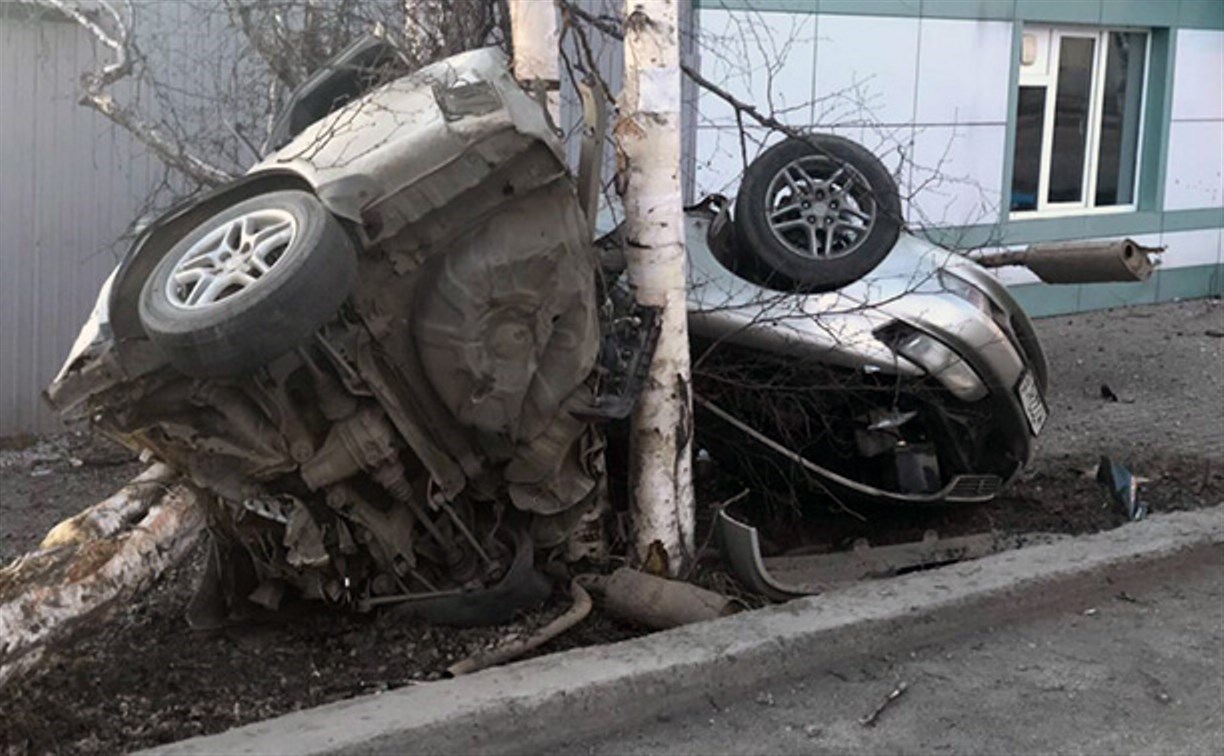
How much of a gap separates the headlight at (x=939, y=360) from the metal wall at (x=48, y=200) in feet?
14.5

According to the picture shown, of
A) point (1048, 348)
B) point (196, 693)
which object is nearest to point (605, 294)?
point (196, 693)

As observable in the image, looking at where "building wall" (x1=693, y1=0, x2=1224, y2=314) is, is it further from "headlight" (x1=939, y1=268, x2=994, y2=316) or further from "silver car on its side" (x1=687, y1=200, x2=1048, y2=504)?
"silver car on its side" (x1=687, y1=200, x2=1048, y2=504)

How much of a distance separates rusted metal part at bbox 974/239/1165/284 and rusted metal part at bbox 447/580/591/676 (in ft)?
8.73

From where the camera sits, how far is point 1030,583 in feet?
18.6

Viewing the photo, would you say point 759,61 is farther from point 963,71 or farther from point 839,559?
point 839,559

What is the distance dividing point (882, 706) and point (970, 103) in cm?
828

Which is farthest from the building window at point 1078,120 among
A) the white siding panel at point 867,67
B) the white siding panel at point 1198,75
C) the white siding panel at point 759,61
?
the white siding panel at point 759,61

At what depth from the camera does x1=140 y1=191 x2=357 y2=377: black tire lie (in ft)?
12.8

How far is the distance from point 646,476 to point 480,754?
59.6 inches

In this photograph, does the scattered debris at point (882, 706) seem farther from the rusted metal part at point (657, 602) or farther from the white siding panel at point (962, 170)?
the white siding panel at point (962, 170)

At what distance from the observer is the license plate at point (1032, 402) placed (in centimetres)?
624

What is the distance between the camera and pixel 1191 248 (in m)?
14.0

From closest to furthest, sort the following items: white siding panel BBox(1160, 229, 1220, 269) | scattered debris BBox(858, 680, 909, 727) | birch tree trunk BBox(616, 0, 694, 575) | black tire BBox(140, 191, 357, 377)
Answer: black tire BBox(140, 191, 357, 377)
scattered debris BBox(858, 680, 909, 727)
birch tree trunk BBox(616, 0, 694, 575)
white siding panel BBox(1160, 229, 1220, 269)

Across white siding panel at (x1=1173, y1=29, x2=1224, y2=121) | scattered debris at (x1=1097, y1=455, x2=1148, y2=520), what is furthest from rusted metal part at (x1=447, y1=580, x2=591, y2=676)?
white siding panel at (x1=1173, y1=29, x2=1224, y2=121)
